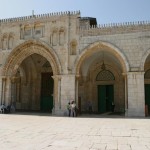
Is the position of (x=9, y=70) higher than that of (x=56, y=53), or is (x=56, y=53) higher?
(x=56, y=53)

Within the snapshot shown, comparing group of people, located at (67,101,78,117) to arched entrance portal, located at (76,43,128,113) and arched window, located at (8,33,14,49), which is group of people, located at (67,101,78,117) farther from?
arched window, located at (8,33,14,49)

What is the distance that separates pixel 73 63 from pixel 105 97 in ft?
15.5

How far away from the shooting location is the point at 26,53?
16.3 metres

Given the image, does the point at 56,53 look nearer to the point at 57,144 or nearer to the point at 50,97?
the point at 50,97

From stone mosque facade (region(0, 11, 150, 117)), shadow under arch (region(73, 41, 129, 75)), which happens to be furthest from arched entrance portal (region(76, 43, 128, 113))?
shadow under arch (region(73, 41, 129, 75))

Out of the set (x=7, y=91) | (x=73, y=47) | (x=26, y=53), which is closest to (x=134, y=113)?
(x=73, y=47)

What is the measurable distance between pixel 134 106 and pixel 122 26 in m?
4.87

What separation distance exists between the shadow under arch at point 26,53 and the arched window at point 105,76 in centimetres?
463

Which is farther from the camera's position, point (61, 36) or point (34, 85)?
point (34, 85)

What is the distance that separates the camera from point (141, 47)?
13.6 metres

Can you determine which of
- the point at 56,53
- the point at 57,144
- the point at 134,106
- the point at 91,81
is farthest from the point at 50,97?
the point at 57,144

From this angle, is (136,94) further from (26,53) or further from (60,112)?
(26,53)

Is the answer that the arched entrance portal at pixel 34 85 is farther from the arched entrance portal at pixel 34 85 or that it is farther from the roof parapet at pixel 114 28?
the roof parapet at pixel 114 28

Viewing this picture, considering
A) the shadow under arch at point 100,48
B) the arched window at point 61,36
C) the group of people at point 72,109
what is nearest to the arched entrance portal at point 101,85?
the shadow under arch at point 100,48
